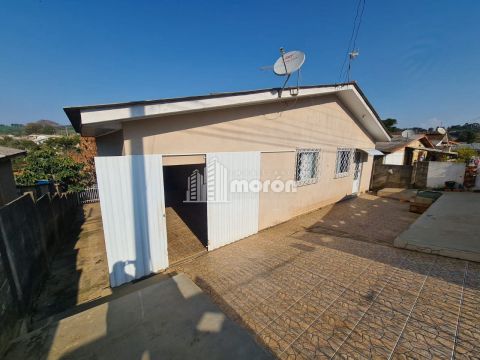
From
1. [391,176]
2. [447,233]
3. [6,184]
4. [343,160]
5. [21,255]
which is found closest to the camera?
[21,255]

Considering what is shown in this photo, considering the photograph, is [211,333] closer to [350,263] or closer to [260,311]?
[260,311]

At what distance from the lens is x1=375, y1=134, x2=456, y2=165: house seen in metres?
14.3

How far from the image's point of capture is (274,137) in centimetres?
654

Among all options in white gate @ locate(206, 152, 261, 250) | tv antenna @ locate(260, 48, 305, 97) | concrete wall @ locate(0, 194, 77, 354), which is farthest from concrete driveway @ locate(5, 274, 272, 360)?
tv antenna @ locate(260, 48, 305, 97)

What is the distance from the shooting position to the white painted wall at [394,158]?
1507 centimetres

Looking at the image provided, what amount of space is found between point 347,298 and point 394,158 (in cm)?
1647

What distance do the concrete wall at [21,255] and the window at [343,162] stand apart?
35.4 ft

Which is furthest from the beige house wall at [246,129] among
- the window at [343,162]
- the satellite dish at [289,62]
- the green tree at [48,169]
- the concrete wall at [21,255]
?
the green tree at [48,169]

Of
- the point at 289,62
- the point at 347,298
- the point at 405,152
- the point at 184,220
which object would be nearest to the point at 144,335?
the point at 347,298

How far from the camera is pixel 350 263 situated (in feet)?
14.0

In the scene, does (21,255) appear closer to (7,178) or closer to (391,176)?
(7,178)

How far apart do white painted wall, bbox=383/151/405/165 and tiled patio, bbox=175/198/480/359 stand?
1295 cm

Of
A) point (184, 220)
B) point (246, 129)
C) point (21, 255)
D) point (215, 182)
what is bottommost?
point (184, 220)

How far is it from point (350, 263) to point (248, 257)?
2.23 metres
